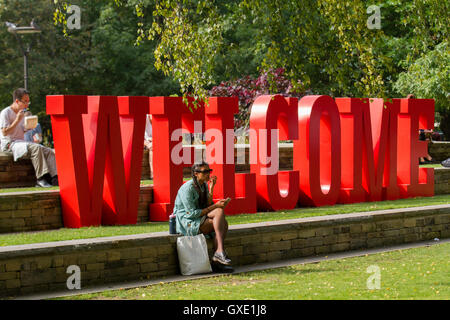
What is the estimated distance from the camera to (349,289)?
912 cm

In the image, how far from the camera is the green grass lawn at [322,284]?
8820 mm

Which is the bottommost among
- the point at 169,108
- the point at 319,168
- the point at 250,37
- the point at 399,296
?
the point at 399,296

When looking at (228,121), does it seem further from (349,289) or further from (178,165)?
(349,289)

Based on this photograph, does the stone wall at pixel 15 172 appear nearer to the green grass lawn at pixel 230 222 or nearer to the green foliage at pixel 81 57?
the green grass lawn at pixel 230 222

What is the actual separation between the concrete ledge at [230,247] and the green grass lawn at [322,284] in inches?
19.8

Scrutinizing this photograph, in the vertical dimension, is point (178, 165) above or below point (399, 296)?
above

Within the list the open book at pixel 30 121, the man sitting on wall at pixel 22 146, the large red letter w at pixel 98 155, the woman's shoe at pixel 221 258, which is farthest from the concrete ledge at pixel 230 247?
the open book at pixel 30 121

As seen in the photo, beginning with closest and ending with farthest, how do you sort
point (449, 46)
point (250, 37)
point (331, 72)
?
point (331, 72)
point (449, 46)
point (250, 37)

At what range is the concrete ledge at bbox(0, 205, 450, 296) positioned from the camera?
9094 millimetres

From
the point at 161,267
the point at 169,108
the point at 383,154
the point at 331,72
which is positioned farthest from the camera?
the point at 383,154

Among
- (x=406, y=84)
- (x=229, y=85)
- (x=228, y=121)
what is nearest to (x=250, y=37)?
(x=229, y=85)

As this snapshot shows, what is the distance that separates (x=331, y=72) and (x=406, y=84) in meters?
15.0

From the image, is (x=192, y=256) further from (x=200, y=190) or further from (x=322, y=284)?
(x=322, y=284)

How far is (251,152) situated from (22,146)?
3916 millimetres
